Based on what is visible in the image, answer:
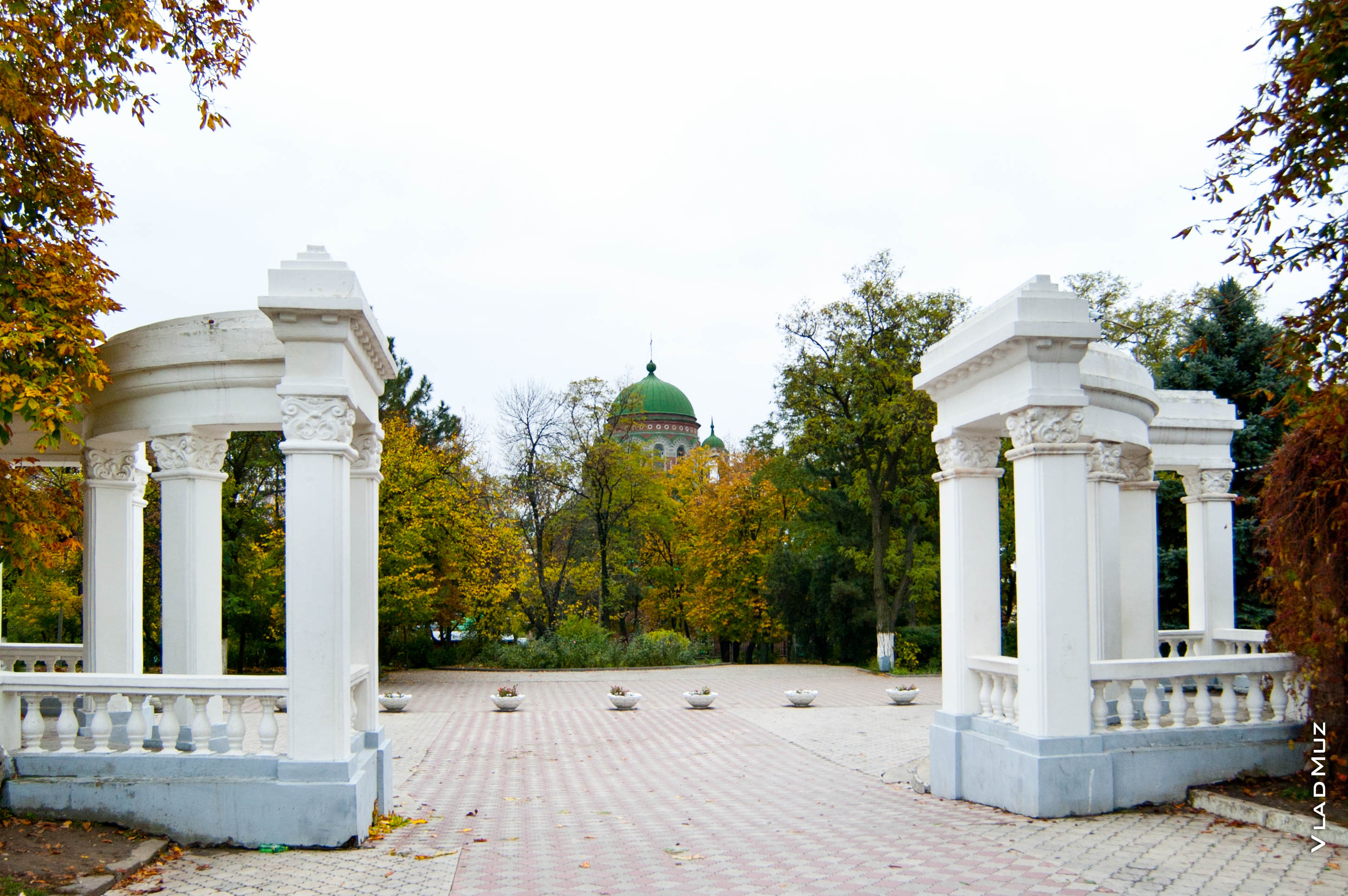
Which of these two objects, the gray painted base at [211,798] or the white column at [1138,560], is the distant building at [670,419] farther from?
the gray painted base at [211,798]

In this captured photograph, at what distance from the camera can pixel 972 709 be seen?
10180 millimetres

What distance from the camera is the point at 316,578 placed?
8070 mm

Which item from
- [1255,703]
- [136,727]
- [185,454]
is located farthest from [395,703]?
[1255,703]

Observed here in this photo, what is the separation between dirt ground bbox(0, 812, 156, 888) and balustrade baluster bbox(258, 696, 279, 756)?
3.39ft

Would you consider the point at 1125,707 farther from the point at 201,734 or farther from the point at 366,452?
the point at 201,734

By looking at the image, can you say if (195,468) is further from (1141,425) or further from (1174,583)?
(1174,583)

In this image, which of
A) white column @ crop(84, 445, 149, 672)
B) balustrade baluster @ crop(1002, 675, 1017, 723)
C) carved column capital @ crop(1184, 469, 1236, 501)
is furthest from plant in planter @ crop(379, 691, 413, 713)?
carved column capital @ crop(1184, 469, 1236, 501)

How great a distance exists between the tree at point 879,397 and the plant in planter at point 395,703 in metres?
14.8

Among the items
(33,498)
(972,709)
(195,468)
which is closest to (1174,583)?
(972,709)

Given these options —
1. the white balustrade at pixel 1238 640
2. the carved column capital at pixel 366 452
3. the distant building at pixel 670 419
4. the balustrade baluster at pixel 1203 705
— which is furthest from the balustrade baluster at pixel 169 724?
the distant building at pixel 670 419

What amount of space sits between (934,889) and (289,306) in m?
6.32

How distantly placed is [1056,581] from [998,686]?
1.47m

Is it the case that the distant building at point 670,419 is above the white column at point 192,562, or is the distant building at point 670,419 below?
above

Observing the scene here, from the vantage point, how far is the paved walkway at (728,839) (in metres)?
6.80
